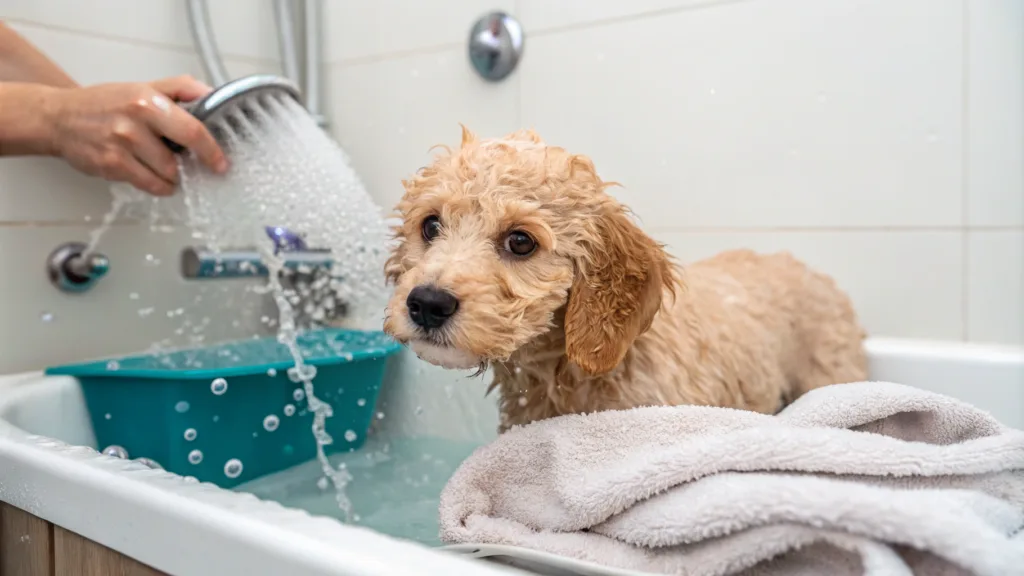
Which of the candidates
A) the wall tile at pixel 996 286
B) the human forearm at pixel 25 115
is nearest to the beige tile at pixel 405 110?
the human forearm at pixel 25 115

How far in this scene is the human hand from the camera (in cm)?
155

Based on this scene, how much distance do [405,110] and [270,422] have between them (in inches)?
40.5

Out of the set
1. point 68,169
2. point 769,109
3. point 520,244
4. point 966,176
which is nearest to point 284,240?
point 68,169

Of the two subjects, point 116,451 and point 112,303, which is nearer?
point 116,451

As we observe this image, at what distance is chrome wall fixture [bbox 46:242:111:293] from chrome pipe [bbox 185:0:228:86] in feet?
1.77

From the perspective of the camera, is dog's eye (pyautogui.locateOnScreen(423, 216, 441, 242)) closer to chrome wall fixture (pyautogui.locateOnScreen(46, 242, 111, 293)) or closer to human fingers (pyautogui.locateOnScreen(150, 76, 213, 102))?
human fingers (pyautogui.locateOnScreen(150, 76, 213, 102))

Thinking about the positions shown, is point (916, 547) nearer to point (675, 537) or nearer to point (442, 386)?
point (675, 537)

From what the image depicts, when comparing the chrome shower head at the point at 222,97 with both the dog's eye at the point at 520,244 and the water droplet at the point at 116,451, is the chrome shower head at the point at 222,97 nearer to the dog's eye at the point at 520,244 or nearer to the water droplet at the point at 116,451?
the water droplet at the point at 116,451

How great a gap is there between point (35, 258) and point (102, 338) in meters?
0.24

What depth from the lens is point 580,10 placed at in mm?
1894

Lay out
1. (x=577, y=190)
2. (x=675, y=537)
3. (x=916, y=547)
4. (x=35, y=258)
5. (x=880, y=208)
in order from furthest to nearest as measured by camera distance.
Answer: (x=35, y=258)
(x=880, y=208)
(x=577, y=190)
(x=675, y=537)
(x=916, y=547)

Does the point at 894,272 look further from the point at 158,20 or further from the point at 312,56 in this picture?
the point at 158,20

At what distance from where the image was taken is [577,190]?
1.06 m

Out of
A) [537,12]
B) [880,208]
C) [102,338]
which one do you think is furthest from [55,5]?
[880,208]
